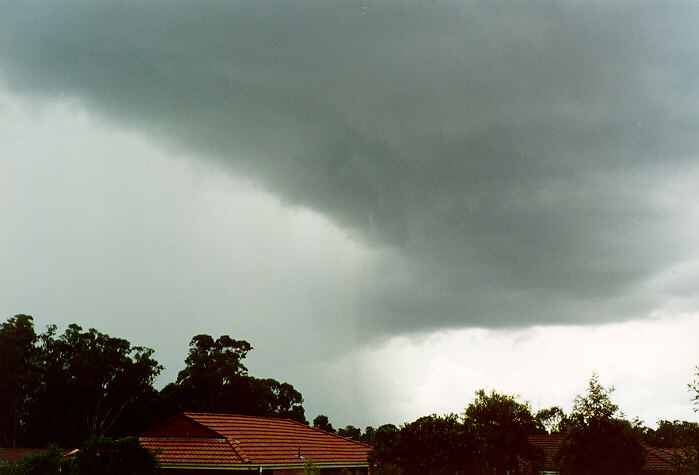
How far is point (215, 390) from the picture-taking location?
81250 millimetres

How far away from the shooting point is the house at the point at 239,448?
122 ft

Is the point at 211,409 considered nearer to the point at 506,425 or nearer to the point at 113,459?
the point at 506,425

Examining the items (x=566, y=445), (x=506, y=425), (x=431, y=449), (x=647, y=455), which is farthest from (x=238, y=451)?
(x=647, y=455)

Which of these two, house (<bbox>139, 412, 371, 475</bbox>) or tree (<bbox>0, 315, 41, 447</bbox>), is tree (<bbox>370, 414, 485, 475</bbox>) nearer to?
house (<bbox>139, 412, 371, 475</bbox>)

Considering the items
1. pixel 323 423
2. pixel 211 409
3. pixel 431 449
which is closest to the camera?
pixel 431 449

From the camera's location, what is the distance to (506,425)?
60000 millimetres

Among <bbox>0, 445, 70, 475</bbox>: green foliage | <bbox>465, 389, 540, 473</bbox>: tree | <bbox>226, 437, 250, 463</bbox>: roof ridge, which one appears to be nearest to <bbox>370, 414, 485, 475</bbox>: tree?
<bbox>226, 437, 250, 463</bbox>: roof ridge

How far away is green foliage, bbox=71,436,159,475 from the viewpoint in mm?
30172

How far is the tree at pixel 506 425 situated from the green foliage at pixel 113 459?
110 ft

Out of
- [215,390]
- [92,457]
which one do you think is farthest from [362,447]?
[215,390]

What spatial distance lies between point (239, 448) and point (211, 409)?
44.2 m

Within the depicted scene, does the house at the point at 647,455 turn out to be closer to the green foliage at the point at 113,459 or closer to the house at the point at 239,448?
the house at the point at 239,448

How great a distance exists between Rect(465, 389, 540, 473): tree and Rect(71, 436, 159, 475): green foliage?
3357cm

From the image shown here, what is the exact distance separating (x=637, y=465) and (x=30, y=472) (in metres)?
33.6
